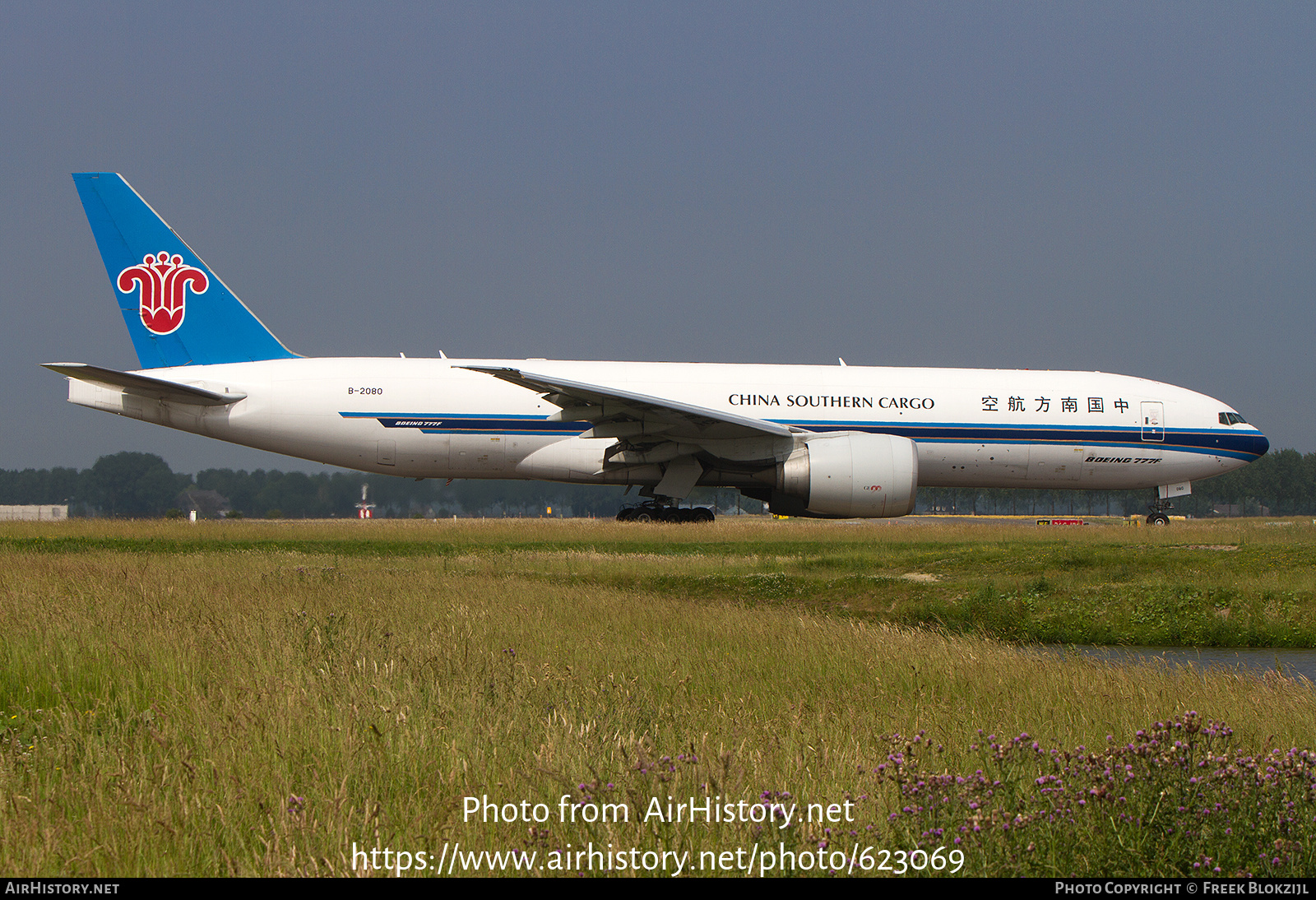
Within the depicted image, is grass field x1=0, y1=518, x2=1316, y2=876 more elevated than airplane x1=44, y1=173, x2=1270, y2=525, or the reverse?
airplane x1=44, y1=173, x2=1270, y2=525

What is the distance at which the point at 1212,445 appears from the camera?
75.7 feet

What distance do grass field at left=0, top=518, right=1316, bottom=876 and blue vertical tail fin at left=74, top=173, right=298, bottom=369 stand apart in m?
11.7

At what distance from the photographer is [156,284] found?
21406 mm

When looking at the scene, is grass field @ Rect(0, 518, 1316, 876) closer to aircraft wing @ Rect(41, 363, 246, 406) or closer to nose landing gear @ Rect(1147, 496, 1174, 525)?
aircraft wing @ Rect(41, 363, 246, 406)

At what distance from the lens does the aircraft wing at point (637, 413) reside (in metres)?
18.2

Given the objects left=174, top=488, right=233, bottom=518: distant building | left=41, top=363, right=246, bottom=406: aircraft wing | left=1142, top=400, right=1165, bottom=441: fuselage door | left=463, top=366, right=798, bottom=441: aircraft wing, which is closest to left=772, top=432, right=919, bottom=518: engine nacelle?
left=463, top=366, right=798, bottom=441: aircraft wing

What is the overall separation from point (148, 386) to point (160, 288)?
3.21 metres

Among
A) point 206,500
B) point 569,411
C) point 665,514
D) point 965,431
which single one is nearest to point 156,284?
point 569,411

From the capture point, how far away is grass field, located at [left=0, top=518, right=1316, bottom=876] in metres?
2.99

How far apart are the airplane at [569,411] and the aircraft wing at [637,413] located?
66 millimetres

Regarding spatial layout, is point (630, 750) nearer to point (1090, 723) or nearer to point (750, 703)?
point (750, 703)

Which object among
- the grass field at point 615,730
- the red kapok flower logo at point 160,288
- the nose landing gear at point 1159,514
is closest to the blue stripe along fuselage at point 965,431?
the nose landing gear at point 1159,514

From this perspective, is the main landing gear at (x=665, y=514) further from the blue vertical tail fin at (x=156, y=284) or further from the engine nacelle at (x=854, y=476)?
the blue vertical tail fin at (x=156, y=284)

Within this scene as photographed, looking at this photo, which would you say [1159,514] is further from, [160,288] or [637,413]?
[160,288]
